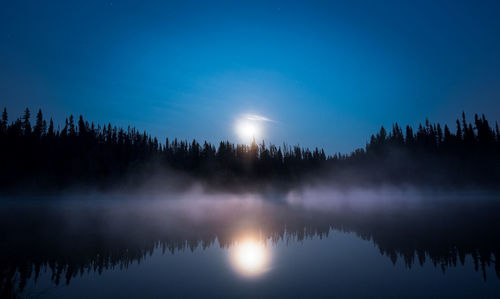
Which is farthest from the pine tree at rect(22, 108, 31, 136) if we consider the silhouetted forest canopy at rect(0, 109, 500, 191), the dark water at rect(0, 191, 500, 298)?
the dark water at rect(0, 191, 500, 298)

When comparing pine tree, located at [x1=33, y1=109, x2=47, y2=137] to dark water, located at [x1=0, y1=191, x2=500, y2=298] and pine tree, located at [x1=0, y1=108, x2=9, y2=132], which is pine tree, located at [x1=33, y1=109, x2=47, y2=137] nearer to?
pine tree, located at [x1=0, y1=108, x2=9, y2=132]

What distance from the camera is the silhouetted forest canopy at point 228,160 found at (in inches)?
3536

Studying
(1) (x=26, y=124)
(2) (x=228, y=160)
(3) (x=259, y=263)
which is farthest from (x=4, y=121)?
(3) (x=259, y=263)

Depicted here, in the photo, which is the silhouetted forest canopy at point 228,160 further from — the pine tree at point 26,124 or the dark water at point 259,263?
the dark water at point 259,263

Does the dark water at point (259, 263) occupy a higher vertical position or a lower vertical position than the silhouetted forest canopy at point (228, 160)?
lower

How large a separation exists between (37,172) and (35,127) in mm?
22174

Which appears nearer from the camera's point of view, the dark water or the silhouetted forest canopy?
the dark water

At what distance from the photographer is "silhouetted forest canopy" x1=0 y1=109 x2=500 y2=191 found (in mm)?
89812

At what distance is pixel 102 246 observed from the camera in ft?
58.5

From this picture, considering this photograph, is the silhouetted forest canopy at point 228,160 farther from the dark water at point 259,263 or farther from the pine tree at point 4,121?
the dark water at point 259,263

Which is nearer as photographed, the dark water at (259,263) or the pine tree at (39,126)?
the dark water at (259,263)

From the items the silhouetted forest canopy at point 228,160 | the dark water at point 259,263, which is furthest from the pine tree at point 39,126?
the dark water at point 259,263

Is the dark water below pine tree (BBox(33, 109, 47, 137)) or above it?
below

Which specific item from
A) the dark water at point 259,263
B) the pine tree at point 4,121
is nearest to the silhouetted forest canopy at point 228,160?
the pine tree at point 4,121
